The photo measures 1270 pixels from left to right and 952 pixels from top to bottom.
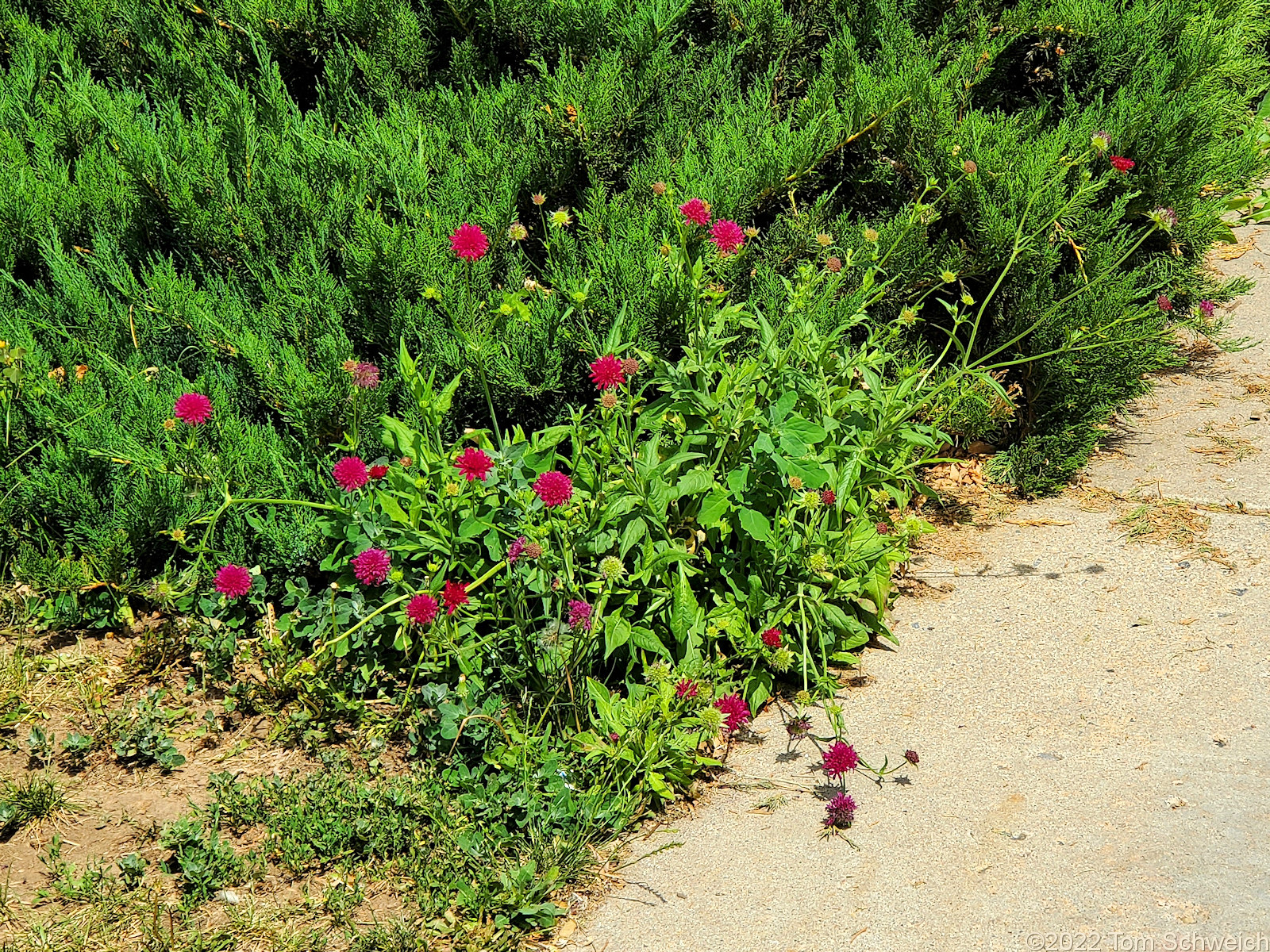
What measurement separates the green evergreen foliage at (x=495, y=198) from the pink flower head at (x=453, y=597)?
2.46 feet

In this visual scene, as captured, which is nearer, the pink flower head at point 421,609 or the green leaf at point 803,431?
the pink flower head at point 421,609

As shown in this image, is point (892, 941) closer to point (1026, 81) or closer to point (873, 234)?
→ point (873, 234)

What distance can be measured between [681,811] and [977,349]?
2524mm

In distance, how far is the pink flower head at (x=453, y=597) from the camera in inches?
110

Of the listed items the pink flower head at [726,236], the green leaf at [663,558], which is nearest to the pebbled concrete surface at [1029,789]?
the green leaf at [663,558]

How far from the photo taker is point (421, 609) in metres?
2.79

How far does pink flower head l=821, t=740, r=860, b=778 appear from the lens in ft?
9.06

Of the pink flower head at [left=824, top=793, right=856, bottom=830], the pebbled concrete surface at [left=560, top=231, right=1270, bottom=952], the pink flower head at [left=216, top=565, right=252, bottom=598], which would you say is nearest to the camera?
the pebbled concrete surface at [left=560, top=231, right=1270, bottom=952]

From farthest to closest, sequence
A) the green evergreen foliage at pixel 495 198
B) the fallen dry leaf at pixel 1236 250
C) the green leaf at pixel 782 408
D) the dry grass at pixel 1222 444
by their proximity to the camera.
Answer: the fallen dry leaf at pixel 1236 250 < the dry grass at pixel 1222 444 < the green evergreen foliage at pixel 495 198 < the green leaf at pixel 782 408

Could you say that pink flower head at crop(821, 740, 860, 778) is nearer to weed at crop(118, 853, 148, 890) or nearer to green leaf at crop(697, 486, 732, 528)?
green leaf at crop(697, 486, 732, 528)

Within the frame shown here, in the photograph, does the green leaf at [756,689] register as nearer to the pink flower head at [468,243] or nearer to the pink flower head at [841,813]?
the pink flower head at [841,813]

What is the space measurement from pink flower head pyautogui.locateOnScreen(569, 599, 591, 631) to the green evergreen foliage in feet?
2.90

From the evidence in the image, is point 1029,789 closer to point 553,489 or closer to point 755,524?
point 755,524

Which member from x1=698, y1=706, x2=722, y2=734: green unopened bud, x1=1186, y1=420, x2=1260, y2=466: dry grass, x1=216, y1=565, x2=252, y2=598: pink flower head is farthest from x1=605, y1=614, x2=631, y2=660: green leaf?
x1=1186, y1=420, x2=1260, y2=466: dry grass
